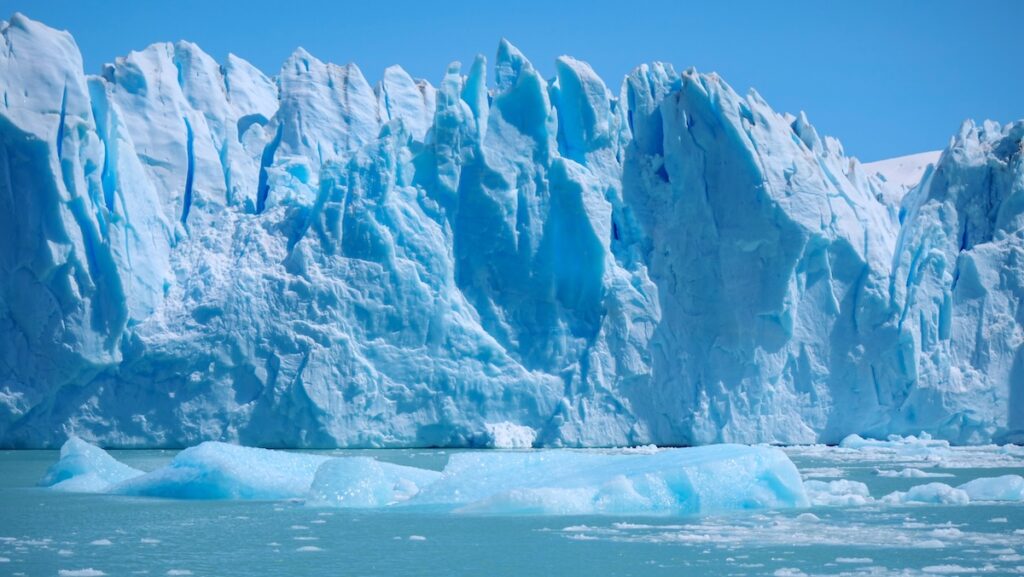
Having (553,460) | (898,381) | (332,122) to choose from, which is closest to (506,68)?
(332,122)

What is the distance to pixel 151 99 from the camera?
63.7 ft

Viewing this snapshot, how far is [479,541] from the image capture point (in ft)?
23.7

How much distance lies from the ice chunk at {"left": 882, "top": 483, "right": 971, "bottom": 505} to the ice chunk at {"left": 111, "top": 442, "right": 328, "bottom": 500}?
500cm

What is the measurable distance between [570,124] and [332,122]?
4295 millimetres

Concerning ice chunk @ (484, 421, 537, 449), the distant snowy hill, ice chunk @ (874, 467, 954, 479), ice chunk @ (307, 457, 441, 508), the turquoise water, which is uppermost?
the distant snowy hill

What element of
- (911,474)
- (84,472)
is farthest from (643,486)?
(84,472)

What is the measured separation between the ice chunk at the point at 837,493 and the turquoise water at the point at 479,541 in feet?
0.76

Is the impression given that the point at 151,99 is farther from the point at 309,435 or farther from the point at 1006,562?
the point at 1006,562

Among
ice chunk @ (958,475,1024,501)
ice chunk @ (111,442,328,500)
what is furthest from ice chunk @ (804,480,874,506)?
ice chunk @ (111,442,328,500)

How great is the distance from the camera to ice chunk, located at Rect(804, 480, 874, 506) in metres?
9.34

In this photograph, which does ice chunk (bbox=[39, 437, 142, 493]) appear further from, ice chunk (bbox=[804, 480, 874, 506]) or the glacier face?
ice chunk (bbox=[804, 480, 874, 506])

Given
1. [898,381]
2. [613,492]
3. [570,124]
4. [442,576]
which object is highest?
[570,124]

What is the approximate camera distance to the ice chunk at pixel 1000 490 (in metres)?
9.77

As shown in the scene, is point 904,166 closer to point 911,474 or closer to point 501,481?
point 911,474
